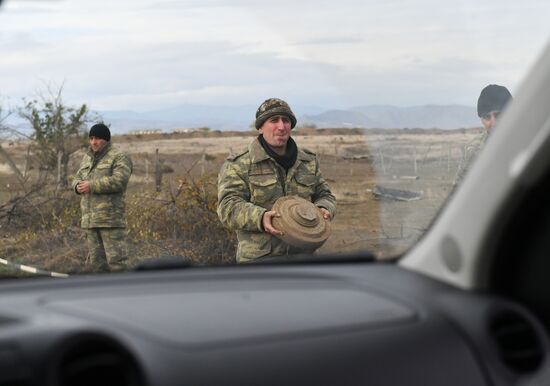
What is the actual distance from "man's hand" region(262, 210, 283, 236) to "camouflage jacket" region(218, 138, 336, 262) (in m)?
0.13

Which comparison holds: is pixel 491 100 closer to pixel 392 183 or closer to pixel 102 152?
pixel 392 183

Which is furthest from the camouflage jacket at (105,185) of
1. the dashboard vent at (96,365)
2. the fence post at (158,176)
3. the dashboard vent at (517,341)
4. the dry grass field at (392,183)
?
the dashboard vent at (96,365)

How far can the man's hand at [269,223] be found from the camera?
696 cm

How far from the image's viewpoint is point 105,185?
11.4 meters

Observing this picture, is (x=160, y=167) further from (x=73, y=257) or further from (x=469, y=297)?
(x=469, y=297)

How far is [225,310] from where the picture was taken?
2.34 meters

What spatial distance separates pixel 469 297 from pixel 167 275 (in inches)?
27.1

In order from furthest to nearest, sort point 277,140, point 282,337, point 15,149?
point 15,149, point 277,140, point 282,337

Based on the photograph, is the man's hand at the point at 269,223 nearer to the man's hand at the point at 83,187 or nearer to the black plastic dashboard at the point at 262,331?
the black plastic dashboard at the point at 262,331

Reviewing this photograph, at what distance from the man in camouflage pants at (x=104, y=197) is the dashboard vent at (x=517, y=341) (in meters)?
8.96

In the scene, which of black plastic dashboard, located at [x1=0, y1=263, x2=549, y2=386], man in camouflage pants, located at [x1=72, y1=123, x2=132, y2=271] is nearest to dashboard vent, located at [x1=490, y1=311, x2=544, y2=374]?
black plastic dashboard, located at [x1=0, y1=263, x2=549, y2=386]

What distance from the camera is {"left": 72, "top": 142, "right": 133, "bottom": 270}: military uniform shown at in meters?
11.3

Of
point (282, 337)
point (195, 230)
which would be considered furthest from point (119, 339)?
Answer: point (195, 230)

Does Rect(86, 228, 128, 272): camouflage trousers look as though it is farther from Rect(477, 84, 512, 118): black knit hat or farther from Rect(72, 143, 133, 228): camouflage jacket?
Rect(477, 84, 512, 118): black knit hat
